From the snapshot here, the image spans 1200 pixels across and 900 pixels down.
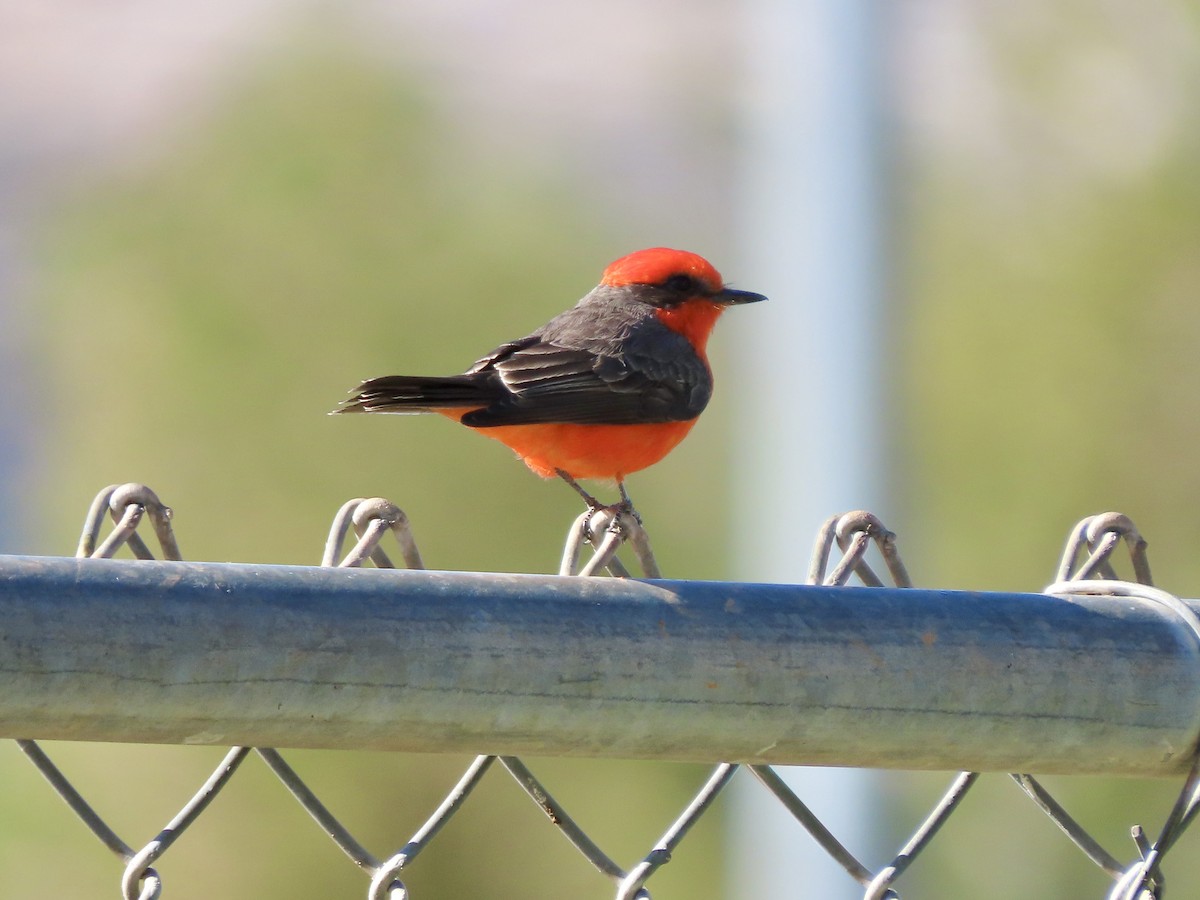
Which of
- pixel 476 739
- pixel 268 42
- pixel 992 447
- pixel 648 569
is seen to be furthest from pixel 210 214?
pixel 476 739

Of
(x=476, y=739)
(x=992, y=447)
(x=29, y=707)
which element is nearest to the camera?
(x=29, y=707)

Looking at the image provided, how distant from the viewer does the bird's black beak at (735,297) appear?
3.75m

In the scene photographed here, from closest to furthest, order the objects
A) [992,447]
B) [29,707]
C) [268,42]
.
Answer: [29,707] < [992,447] < [268,42]

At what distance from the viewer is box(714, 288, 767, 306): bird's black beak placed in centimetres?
375

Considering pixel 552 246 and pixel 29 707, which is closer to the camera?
pixel 29 707

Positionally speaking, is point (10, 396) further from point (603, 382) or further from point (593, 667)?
point (593, 667)

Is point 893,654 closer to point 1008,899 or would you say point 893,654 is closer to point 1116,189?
point 1008,899

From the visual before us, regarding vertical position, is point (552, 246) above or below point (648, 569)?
above

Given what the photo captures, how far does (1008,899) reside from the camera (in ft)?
23.8

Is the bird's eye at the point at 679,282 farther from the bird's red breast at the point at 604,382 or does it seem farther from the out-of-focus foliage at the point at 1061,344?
the out-of-focus foliage at the point at 1061,344

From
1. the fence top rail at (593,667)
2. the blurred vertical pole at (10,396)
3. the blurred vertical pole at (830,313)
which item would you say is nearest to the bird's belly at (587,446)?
the blurred vertical pole at (830,313)

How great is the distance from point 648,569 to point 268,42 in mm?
9130

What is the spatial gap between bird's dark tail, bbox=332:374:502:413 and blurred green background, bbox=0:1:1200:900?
12.7ft

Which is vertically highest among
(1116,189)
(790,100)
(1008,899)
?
(1116,189)
